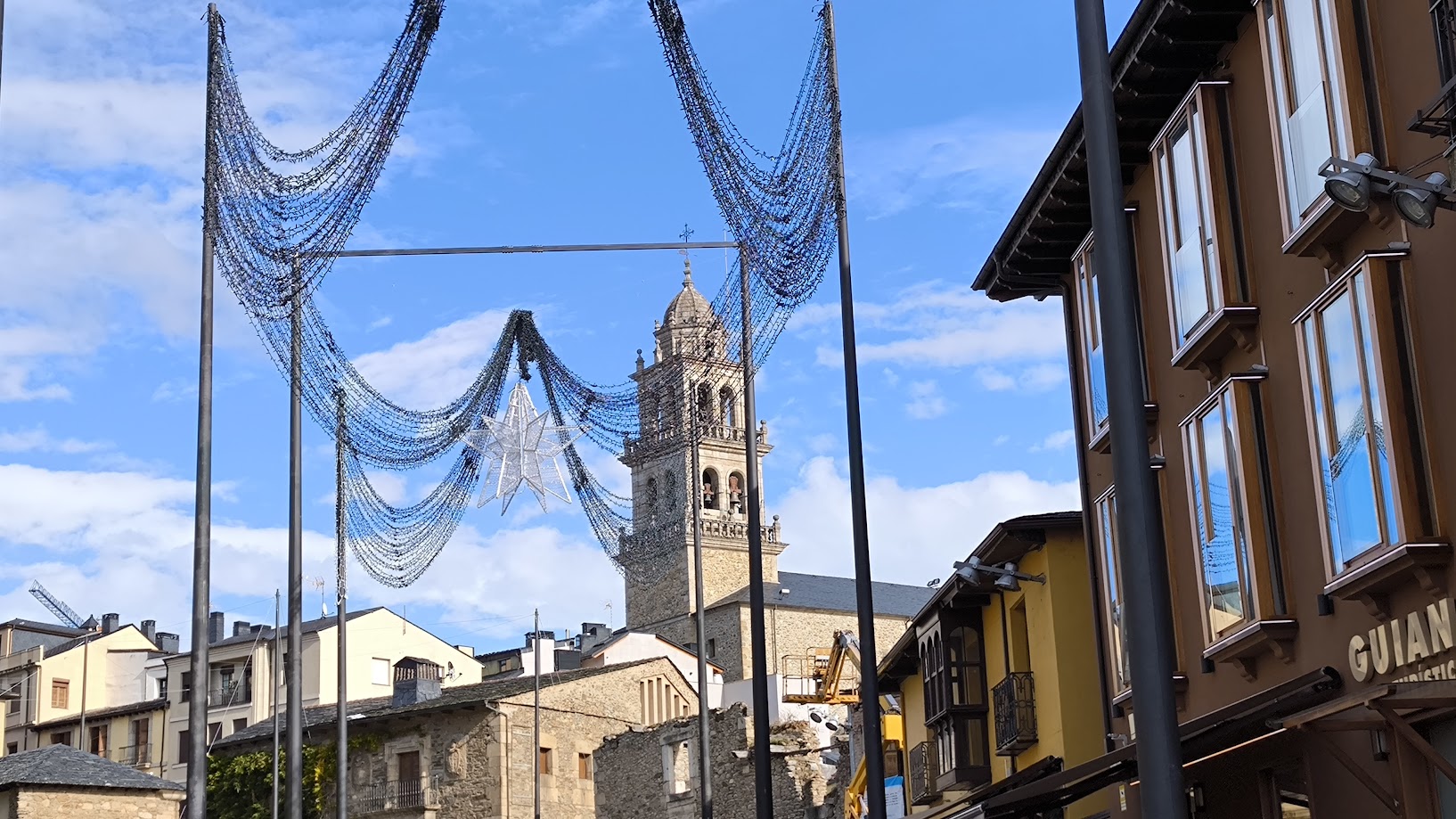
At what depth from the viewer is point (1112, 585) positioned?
20.8 meters

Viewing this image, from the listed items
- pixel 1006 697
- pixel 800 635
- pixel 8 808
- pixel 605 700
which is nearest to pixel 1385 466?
pixel 1006 697

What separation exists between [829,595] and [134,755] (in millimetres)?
44856

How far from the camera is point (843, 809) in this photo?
152ft

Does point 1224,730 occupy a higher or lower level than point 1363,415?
lower

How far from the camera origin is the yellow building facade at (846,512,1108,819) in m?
23.7

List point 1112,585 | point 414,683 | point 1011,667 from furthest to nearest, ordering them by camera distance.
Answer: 1. point 414,683
2. point 1011,667
3. point 1112,585

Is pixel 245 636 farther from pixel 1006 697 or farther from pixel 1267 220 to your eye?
pixel 1267 220

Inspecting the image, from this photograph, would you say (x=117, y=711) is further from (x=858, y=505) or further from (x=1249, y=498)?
(x=1249, y=498)

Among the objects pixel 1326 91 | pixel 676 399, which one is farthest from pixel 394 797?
pixel 1326 91

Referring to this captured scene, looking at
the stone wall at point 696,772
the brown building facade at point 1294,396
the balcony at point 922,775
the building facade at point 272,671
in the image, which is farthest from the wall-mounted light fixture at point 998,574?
the building facade at point 272,671

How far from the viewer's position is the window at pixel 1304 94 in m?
13.7

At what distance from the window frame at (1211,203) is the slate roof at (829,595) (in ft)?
291

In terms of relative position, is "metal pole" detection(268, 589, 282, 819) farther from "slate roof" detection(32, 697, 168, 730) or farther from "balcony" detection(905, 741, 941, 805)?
"balcony" detection(905, 741, 941, 805)

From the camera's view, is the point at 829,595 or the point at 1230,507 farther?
the point at 829,595
